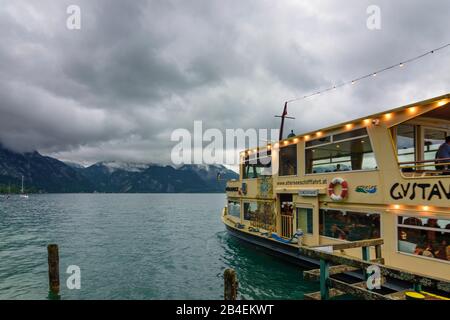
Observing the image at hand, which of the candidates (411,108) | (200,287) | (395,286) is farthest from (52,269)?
(411,108)

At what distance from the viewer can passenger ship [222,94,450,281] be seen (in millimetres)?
9602

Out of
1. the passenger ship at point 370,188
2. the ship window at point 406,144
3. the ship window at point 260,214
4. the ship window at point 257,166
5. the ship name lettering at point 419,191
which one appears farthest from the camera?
the ship window at point 257,166

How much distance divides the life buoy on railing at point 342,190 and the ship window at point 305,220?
196 cm

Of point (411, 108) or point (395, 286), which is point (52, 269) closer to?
point (395, 286)

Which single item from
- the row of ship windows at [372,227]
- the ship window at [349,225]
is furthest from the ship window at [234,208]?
the ship window at [349,225]

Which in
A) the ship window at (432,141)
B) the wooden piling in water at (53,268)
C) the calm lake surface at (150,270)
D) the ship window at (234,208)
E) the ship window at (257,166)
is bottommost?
the calm lake surface at (150,270)

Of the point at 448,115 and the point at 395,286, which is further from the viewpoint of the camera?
the point at 448,115

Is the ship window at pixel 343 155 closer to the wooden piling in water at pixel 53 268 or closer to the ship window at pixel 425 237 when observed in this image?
the ship window at pixel 425 237

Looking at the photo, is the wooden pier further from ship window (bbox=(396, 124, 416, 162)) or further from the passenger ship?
ship window (bbox=(396, 124, 416, 162))

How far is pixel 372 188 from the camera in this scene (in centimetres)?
1160

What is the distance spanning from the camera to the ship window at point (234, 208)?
75.7ft
